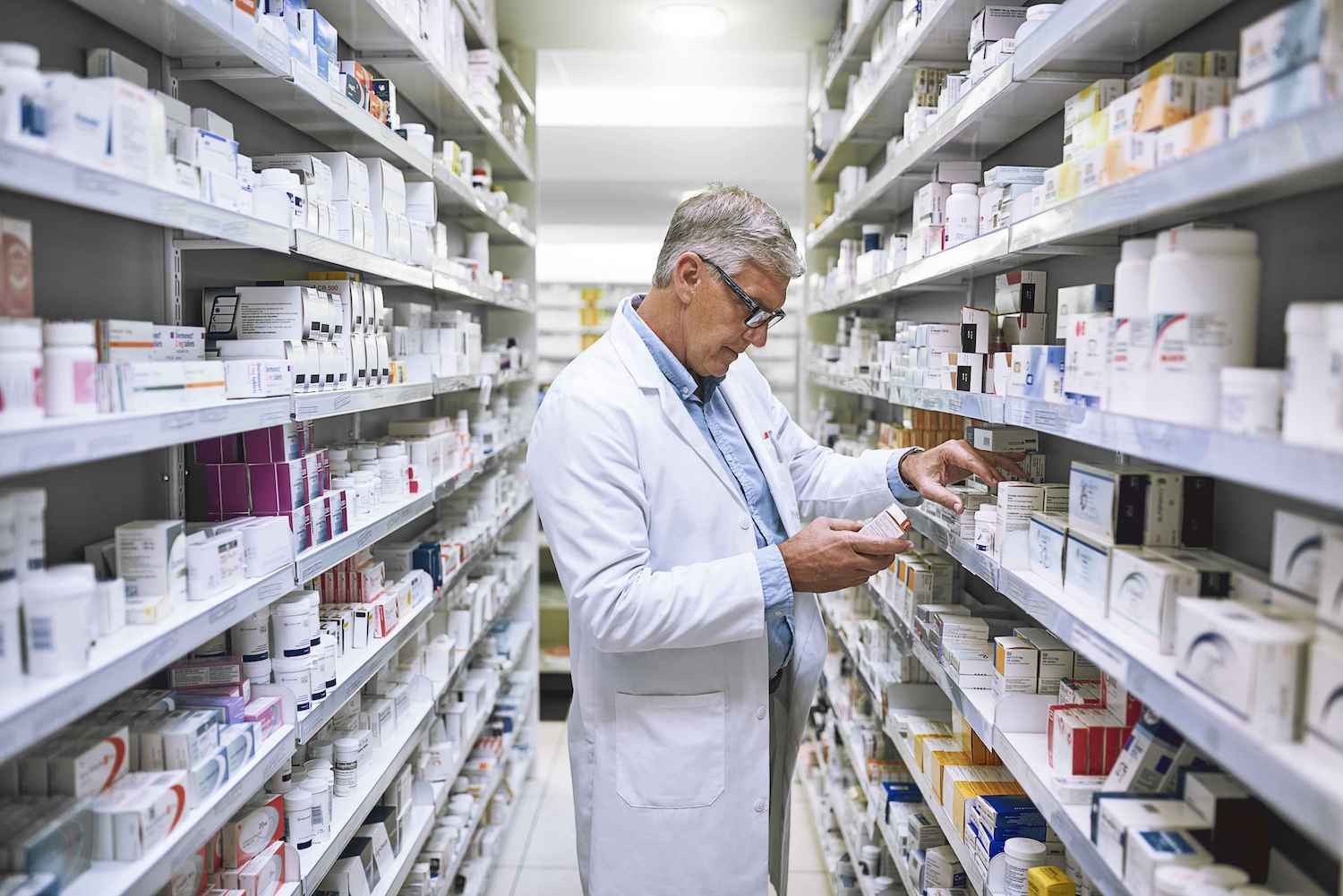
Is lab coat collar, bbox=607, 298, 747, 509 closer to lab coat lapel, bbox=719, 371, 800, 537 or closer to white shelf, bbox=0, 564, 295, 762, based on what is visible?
lab coat lapel, bbox=719, 371, 800, 537

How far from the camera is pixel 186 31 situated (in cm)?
182

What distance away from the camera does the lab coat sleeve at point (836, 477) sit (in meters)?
2.59

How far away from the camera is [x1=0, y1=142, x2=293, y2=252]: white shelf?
1.11 meters

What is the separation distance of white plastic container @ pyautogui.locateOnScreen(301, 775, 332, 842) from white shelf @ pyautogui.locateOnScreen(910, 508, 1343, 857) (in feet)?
5.45

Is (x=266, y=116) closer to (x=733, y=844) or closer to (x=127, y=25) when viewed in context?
(x=127, y=25)

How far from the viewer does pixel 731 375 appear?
2658 mm

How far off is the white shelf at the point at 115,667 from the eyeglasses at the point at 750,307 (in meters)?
1.19

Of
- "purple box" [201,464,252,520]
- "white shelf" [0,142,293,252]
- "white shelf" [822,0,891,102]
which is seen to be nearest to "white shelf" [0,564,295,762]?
"purple box" [201,464,252,520]

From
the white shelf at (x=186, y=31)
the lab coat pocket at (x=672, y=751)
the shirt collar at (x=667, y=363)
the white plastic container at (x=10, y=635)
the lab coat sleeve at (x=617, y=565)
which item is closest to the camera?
the white plastic container at (x=10, y=635)

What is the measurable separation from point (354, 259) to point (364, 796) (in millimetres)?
1402

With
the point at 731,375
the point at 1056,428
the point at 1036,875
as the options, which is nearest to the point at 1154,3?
the point at 1056,428

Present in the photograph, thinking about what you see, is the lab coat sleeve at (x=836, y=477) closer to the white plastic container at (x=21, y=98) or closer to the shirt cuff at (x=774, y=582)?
the shirt cuff at (x=774, y=582)

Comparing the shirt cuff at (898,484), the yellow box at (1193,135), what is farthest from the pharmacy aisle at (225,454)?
the yellow box at (1193,135)

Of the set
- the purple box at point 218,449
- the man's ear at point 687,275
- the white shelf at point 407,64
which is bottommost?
the purple box at point 218,449
